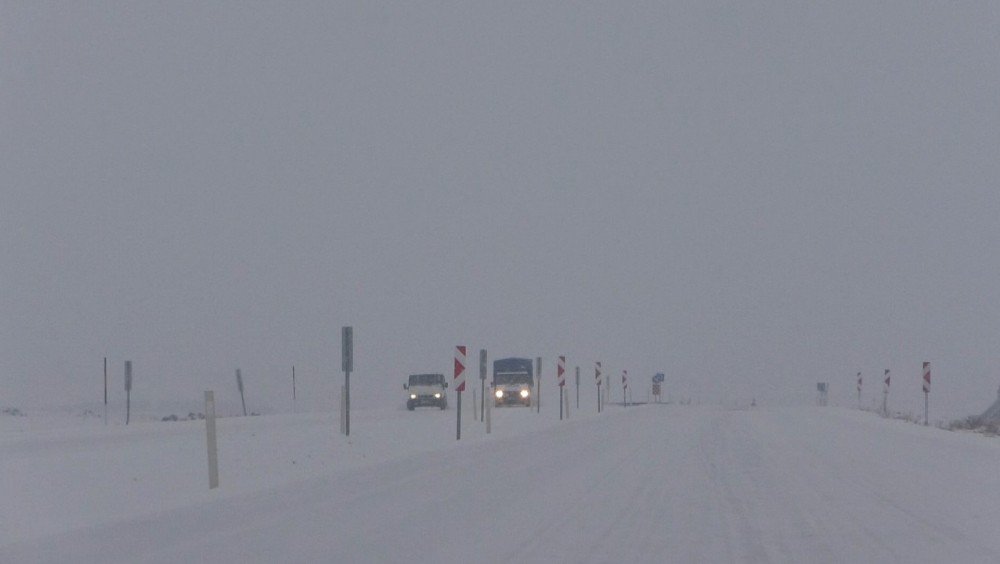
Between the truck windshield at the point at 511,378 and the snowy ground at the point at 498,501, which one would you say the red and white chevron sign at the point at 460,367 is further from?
the truck windshield at the point at 511,378

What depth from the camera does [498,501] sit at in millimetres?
14922

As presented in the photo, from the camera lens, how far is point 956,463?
70.4 ft

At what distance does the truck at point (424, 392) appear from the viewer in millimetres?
59203

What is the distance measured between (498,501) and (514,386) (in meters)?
52.4

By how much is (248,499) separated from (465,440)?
14953 mm

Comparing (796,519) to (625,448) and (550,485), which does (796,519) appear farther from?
(625,448)

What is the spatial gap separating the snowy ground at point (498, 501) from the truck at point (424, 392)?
31.7 meters

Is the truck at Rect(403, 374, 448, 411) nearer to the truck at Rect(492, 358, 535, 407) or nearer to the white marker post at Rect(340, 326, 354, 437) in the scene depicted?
the truck at Rect(492, 358, 535, 407)

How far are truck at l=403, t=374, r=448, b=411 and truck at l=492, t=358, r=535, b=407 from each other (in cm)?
797

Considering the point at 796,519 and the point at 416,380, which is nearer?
the point at 796,519

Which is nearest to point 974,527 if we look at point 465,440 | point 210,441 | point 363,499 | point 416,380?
point 363,499

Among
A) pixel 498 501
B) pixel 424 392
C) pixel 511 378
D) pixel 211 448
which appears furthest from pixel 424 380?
pixel 498 501

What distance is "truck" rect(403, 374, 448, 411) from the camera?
5920 centimetres

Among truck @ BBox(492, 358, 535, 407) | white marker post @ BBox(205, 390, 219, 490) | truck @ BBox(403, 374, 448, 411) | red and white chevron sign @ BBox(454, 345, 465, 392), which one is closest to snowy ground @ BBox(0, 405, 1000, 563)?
white marker post @ BBox(205, 390, 219, 490)
